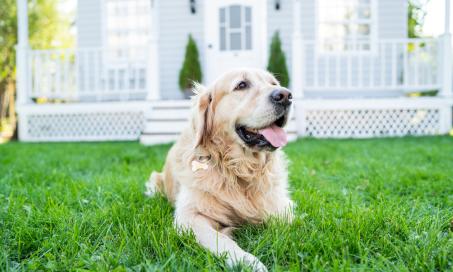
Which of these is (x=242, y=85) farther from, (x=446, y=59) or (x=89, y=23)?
(x=89, y=23)

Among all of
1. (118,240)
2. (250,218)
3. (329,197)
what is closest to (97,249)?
(118,240)

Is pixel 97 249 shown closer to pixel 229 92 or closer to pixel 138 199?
pixel 138 199

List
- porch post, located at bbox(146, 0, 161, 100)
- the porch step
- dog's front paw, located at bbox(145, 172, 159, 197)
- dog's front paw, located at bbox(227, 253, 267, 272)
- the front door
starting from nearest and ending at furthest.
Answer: dog's front paw, located at bbox(227, 253, 267, 272)
dog's front paw, located at bbox(145, 172, 159, 197)
the porch step
porch post, located at bbox(146, 0, 161, 100)
the front door

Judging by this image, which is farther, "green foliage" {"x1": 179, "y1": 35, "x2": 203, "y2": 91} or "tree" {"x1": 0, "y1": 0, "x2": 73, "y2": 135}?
"tree" {"x1": 0, "y1": 0, "x2": 73, "y2": 135}

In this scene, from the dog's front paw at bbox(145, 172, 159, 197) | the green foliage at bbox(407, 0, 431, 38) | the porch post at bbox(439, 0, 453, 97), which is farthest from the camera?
the green foliage at bbox(407, 0, 431, 38)

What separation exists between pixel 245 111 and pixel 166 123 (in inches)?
207

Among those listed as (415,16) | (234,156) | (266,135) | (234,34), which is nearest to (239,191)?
(234,156)

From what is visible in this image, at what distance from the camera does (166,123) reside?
24.0 ft

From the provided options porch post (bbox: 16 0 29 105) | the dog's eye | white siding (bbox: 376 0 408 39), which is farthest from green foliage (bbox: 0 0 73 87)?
the dog's eye

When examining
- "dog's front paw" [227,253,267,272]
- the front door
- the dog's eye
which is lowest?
"dog's front paw" [227,253,267,272]

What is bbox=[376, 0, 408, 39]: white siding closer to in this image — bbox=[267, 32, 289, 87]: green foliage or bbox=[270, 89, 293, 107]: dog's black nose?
bbox=[267, 32, 289, 87]: green foliage

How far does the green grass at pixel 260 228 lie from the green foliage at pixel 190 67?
5.47 meters

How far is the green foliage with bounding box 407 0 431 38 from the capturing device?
52.2 ft

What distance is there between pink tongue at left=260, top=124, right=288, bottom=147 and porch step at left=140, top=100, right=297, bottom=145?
191 inches
